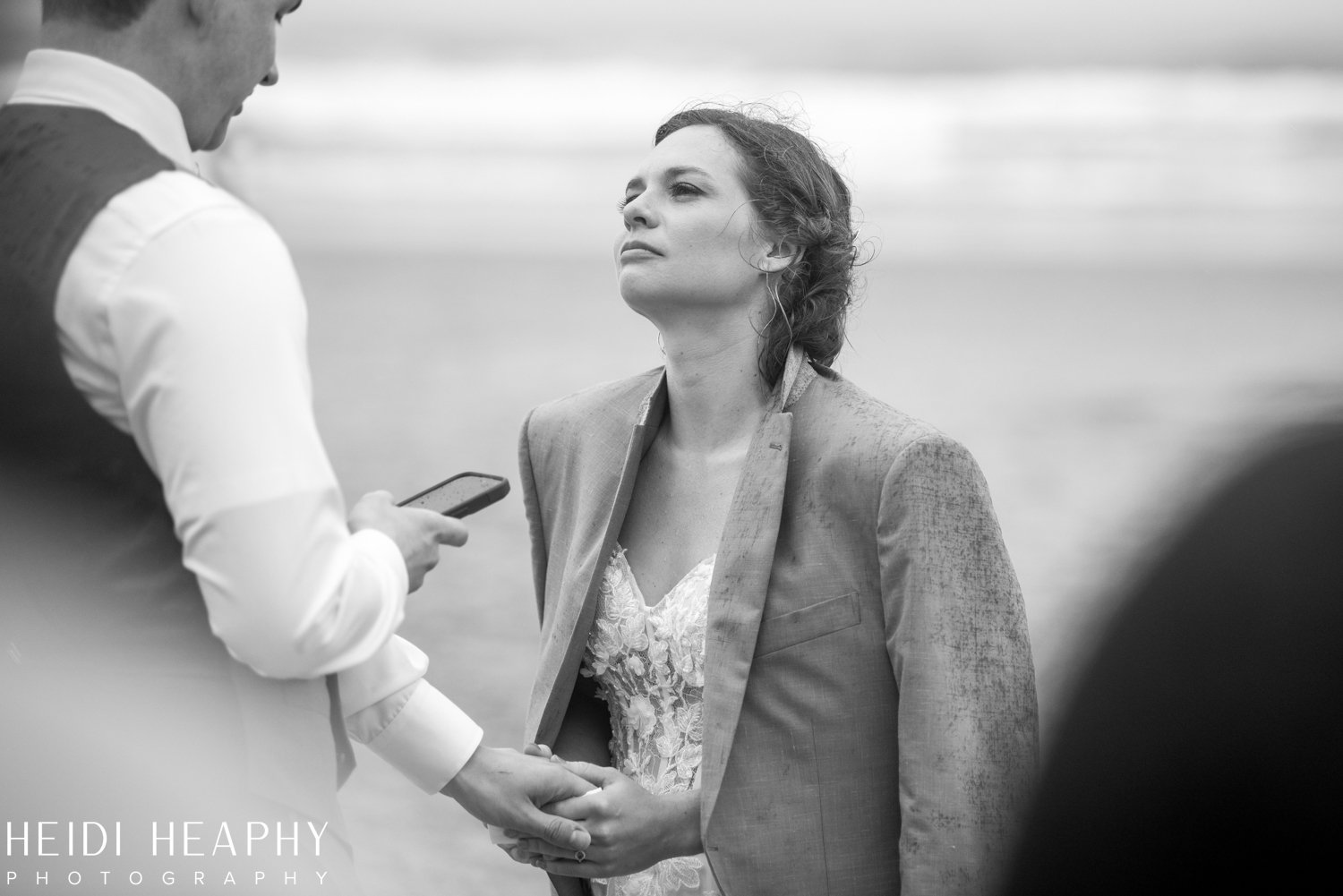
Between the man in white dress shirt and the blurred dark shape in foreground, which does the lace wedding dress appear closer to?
the man in white dress shirt

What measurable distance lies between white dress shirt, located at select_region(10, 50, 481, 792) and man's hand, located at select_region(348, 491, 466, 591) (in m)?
0.18

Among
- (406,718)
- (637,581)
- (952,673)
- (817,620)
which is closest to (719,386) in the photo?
(637,581)

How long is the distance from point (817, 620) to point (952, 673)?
9.1 inches

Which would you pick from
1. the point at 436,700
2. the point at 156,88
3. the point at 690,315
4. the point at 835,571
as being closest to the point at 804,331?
the point at 690,315

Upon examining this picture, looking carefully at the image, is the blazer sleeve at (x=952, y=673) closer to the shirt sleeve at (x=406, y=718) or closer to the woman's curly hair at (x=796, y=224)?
the woman's curly hair at (x=796, y=224)

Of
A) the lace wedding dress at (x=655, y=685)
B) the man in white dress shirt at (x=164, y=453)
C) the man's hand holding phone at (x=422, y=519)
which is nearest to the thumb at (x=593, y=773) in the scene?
the lace wedding dress at (x=655, y=685)

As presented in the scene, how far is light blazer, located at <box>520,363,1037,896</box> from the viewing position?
2.27 m

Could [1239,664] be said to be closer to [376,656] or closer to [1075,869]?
[1075,869]

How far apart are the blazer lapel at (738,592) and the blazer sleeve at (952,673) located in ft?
0.63

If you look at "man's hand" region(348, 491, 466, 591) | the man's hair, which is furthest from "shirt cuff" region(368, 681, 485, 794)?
the man's hair

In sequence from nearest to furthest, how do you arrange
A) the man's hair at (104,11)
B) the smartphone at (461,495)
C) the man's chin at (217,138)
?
the man's hair at (104,11)
the man's chin at (217,138)
the smartphone at (461,495)

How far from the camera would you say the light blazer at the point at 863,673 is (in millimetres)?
2271

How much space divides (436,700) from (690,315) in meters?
0.91

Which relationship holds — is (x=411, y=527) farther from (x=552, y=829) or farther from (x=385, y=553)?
(x=552, y=829)
